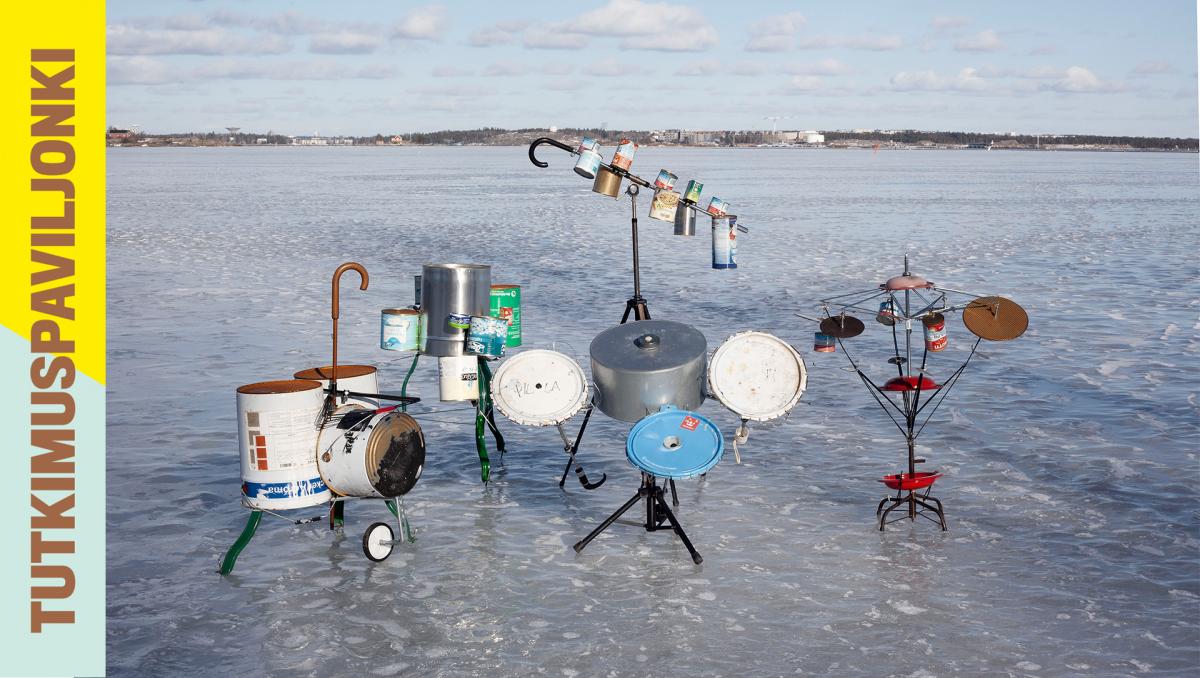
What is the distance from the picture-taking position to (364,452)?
6277mm

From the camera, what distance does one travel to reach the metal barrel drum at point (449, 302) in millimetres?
7863

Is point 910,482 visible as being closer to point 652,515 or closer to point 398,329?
point 652,515

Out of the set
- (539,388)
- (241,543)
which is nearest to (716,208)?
(539,388)

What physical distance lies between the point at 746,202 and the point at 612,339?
133ft

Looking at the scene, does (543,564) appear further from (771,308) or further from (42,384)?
(771,308)

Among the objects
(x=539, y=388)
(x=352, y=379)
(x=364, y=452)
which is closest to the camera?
(x=364, y=452)

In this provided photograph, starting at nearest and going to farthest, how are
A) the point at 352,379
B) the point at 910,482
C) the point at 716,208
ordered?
the point at 352,379 → the point at 910,482 → the point at 716,208

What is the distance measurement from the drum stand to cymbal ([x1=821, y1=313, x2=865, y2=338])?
1480 mm

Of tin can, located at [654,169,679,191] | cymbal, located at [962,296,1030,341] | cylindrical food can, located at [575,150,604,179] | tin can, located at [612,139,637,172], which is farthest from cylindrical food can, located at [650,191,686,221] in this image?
cymbal, located at [962,296,1030,341]

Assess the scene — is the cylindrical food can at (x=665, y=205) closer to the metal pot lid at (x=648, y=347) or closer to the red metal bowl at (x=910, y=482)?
the metal pot lid at (x=648, y=347)

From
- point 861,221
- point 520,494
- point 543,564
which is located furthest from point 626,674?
point 861,221

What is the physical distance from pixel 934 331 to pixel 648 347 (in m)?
1.73

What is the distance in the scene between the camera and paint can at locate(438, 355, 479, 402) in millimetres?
8086

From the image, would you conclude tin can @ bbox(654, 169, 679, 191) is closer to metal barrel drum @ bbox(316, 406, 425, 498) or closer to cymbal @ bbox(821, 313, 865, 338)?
cymbal @ bbox(821, 313, 865, 338)
